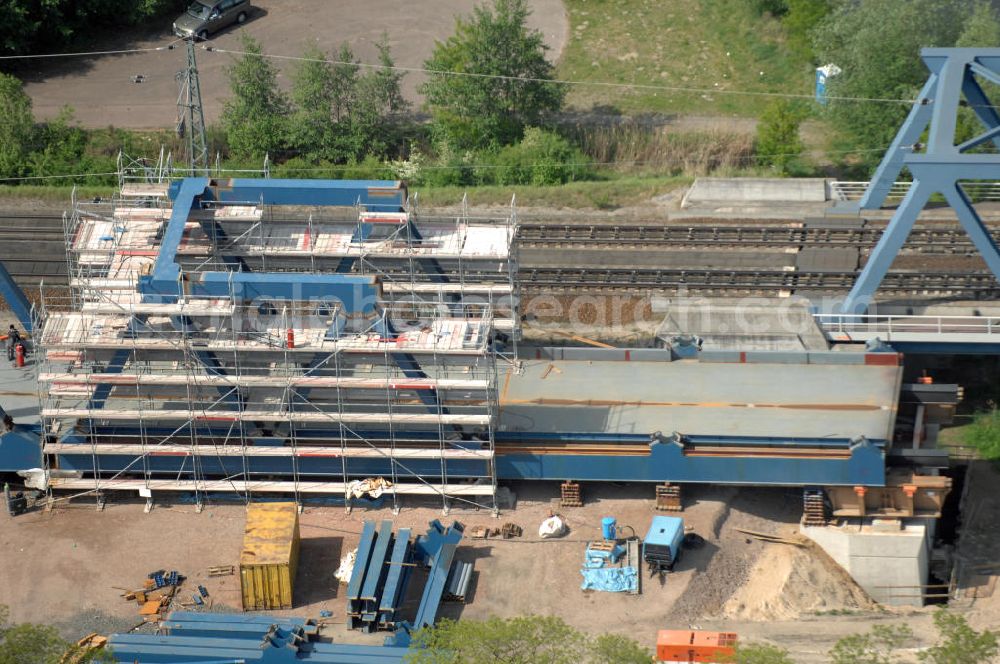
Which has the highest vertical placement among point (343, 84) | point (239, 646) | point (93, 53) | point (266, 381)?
point (93, 53)

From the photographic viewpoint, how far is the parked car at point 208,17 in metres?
55.7

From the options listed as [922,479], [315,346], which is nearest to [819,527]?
[922,479]

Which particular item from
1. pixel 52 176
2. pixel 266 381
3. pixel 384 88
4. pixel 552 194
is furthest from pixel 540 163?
pixel 266 381

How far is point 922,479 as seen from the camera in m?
30.9

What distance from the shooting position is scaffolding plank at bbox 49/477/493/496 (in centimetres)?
3131

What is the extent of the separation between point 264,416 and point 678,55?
102ft

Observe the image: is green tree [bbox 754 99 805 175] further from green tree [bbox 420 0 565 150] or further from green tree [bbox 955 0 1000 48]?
green tree [bbox 420 0 565 150]

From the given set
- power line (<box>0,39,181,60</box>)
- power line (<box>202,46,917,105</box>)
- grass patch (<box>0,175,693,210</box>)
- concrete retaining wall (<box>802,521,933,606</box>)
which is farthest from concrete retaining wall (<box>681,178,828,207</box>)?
power line (<box>0,39,181,60</box>)

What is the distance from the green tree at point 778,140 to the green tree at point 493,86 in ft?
24.2

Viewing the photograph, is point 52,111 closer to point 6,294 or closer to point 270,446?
point 6,294

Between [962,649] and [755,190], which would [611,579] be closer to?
[962,649]

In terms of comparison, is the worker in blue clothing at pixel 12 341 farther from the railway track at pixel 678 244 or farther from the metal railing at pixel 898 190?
the metal railing at pixel 898 190

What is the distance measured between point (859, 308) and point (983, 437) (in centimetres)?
433

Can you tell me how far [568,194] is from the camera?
151 feet
